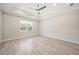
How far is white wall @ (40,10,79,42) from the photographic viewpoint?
11.5 ft

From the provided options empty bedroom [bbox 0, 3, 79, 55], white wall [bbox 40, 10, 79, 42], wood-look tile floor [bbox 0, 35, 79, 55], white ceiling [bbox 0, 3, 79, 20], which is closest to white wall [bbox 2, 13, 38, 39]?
empty bedroom [bbox 0, 3, 79, 55]

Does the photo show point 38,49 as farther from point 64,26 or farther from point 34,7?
point 64,26

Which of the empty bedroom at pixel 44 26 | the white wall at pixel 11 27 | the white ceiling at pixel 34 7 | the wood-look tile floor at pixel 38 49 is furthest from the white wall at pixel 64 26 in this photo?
the white wall at pixel 11 27

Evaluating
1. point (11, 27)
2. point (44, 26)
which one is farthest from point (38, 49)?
point (44, 26)

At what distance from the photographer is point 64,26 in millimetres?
4102

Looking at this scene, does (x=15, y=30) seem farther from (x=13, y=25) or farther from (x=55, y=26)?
(x=55, y=26)

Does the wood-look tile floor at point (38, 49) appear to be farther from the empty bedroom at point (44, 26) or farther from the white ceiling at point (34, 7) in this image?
the white ceiling at point (34, 7)

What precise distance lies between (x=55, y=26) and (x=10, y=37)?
10.9 feet

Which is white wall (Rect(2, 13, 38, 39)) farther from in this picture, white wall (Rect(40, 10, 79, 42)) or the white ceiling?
white wall (Rect(40, 10, 79, 42))

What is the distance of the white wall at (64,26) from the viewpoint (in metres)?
3.52

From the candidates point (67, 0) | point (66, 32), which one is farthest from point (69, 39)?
point (67, 0)

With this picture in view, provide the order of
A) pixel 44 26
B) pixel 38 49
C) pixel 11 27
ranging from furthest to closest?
pixel 44 26 < pixel 11 27 < pixel 38 49

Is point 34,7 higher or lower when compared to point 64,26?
higher

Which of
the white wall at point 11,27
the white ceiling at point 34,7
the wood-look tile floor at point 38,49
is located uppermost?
the white ceiling at point 34,7
